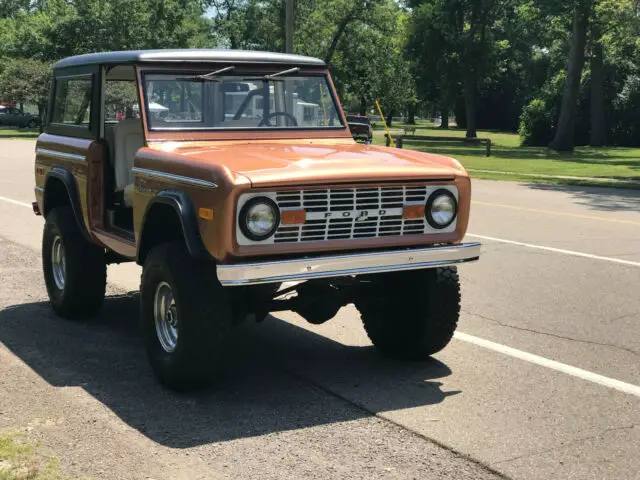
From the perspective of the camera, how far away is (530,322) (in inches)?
299

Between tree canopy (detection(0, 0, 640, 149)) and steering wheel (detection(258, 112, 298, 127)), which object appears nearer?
steering wheel (detection(258, 112, 298, 127))

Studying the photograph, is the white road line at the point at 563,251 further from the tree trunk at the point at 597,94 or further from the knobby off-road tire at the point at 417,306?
the tree trunk at the point at 597,94

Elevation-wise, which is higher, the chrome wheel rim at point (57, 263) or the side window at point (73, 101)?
the side window at point (73, 101)

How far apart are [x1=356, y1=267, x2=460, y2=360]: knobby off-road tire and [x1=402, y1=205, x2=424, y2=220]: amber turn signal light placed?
0.48 meters

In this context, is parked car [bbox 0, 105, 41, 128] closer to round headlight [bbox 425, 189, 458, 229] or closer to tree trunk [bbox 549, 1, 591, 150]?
tree trunk [bbox 549, 1, 591, 150]

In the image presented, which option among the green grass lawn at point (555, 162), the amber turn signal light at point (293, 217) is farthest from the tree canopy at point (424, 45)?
the amber turn signal light at point (293, 217)

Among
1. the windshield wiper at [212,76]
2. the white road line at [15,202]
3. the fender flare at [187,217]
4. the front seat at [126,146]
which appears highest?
the windshield wiper at [212,76]

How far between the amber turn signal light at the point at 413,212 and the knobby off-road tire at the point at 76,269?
2.83 m

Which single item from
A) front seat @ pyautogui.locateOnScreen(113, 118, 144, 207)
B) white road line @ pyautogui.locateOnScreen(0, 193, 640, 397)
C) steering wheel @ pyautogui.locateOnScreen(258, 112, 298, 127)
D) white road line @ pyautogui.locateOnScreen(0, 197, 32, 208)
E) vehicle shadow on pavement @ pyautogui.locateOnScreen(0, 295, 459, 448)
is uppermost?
steering wheel @ pyautogui.locateOnScreen(258, 112, 298, 127)

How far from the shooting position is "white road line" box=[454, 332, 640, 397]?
582cm

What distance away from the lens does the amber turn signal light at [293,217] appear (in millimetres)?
5367

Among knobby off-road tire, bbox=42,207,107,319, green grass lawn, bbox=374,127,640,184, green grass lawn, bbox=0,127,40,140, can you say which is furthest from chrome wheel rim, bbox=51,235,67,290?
green grass lawn, bbox=0,127,40,140

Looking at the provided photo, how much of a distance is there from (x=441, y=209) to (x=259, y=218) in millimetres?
1233

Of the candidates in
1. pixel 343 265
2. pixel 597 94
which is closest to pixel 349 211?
pixel 343 265
